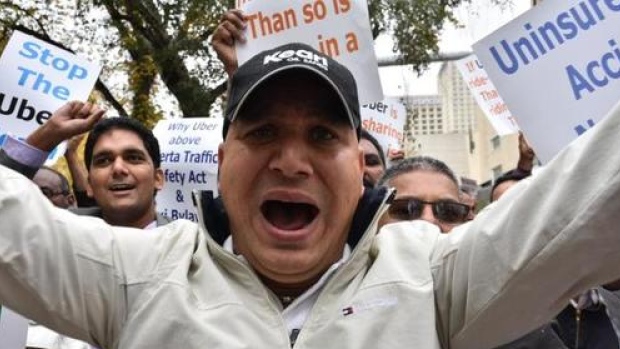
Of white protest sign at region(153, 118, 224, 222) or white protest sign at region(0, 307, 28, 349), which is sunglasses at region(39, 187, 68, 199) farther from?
white protest sign at region(0, 307, 28, 349)

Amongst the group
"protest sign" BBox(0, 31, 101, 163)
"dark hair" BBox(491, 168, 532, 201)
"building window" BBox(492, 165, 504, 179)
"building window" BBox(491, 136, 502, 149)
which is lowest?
"building window" BBox(492, 165, 504, 179)

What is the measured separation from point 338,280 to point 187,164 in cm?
434

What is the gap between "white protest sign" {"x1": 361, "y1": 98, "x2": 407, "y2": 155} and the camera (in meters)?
6.94

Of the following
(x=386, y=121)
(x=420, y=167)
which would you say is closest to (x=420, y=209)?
(x=420, y=167)

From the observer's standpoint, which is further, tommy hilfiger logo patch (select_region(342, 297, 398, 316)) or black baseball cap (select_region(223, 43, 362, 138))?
black baseball cap (select_region(223, 43, 362, 138))

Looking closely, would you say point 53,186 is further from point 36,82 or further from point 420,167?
point 420,167

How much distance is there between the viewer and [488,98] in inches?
293

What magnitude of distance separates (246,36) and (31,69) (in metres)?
1.20

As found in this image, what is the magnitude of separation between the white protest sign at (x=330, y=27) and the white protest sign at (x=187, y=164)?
142cm

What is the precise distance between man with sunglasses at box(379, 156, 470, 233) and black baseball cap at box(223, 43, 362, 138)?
152cm

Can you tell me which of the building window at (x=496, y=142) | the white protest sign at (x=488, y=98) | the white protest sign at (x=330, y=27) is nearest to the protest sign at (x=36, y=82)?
the white protest sign at (x=330, y=27)

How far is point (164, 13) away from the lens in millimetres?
14211

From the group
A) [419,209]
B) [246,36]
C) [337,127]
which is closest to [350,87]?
[337,127]

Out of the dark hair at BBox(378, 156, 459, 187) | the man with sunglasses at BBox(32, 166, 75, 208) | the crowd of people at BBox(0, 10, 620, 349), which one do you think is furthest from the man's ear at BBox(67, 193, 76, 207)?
the crowd of people at BBox(0, 10, 620, 349)
